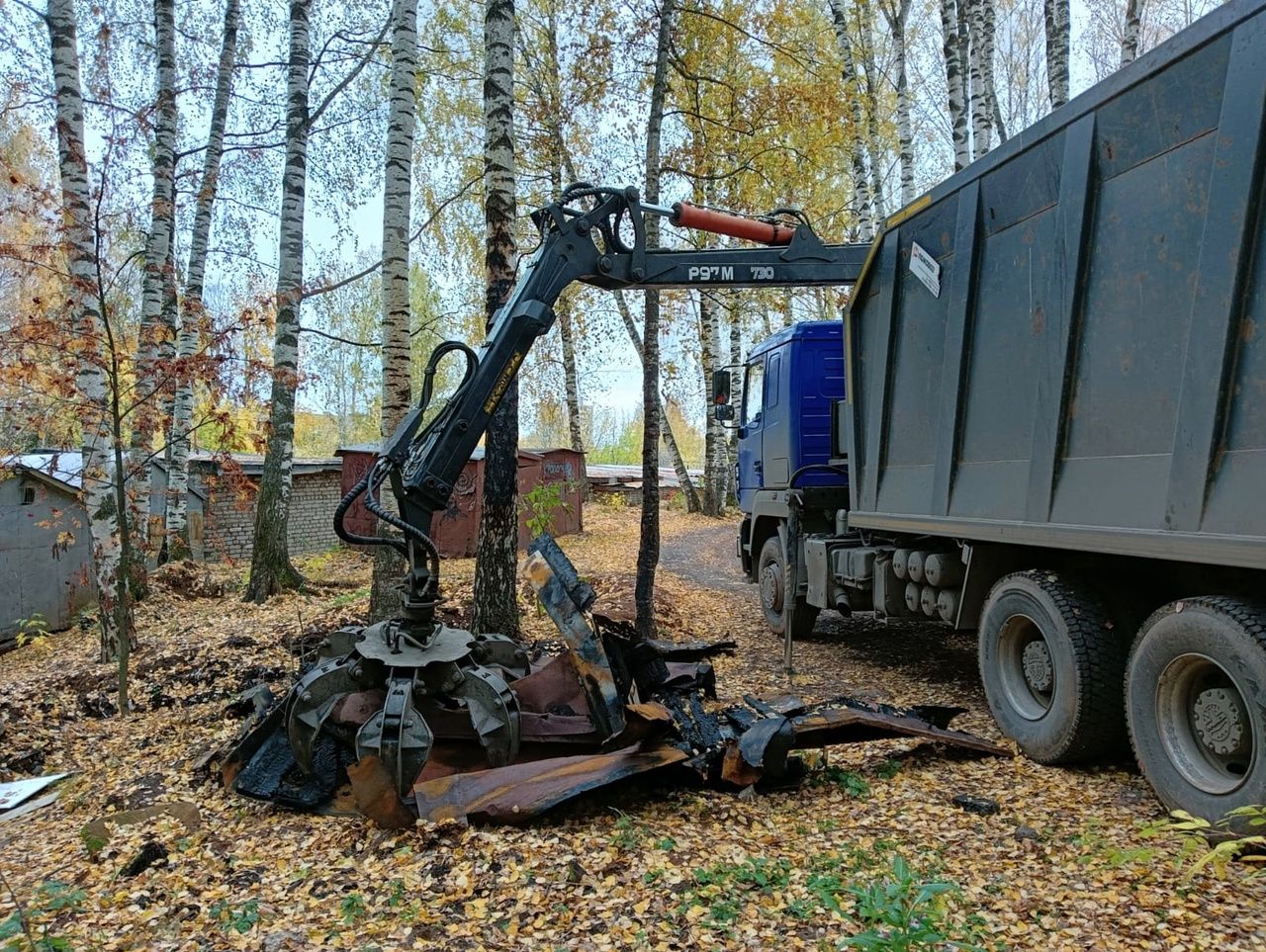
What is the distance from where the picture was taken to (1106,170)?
3.91 metres

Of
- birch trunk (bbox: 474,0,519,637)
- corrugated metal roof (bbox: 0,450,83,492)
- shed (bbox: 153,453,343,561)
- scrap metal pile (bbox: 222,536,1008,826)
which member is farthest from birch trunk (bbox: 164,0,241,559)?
scrap metal pile (bbox: 222,536,1008,826)

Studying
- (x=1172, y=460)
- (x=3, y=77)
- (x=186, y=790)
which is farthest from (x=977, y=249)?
(x=3, y=77)

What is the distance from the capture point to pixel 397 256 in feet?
26.5

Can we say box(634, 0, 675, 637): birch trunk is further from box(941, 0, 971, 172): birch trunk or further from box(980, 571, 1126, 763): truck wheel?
box(941, 0, 971, 172): birch trunk

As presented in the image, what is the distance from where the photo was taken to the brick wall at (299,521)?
1838 centimetres

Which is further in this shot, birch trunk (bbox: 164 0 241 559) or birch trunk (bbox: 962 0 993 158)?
birch trunk (bbox: 164 0 241 559)

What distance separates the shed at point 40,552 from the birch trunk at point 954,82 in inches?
522

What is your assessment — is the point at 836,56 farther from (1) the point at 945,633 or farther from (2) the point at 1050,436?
(2) the point at 1050,436

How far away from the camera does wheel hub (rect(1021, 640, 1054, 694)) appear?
14.7 ft

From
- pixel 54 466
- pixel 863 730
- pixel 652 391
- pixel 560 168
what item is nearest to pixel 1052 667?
pixel 863 730

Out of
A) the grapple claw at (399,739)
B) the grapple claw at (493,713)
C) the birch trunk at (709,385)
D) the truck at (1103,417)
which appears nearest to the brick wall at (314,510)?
the birch trunk at (709,385)

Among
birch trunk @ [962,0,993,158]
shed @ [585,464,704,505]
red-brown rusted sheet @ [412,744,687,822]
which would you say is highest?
birch trunk @ [962,0,993,158]

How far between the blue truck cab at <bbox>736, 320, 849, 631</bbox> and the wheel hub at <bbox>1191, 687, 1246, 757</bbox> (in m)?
4.21

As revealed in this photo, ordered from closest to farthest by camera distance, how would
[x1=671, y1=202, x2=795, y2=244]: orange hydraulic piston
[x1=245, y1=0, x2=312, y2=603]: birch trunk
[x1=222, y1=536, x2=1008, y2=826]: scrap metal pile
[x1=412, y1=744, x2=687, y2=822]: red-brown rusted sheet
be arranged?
[x1=412, y1=744, x2=687, y2=822]: red-brown rusted sheet
[x1=222, y1=536, x2=1008, y2=826]: scrap metal pile
[x1=671, y1=202, x2=795, y2=244]: orange hydraulic piston
[x1=245, y1=0, x2=312, y2=603]: birch trunk
